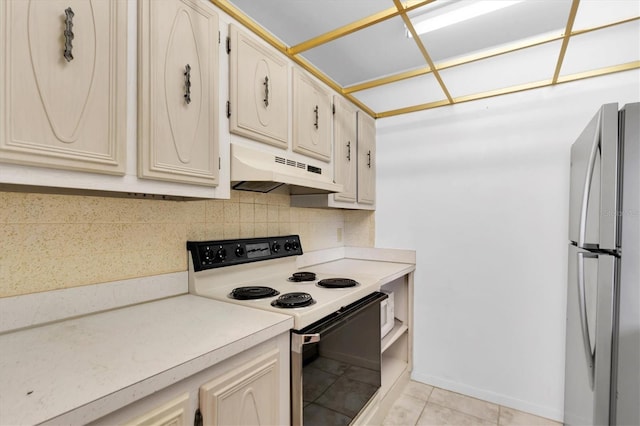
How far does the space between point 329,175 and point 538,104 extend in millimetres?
1452

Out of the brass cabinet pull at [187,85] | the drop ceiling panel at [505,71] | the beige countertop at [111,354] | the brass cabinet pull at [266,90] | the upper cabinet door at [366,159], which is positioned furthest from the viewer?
the upper cabinet door at [366,159]

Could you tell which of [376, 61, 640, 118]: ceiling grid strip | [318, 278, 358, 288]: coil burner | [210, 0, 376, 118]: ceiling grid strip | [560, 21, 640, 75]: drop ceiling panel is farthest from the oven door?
[560, 21, 640, 75]: drop ceiling panel

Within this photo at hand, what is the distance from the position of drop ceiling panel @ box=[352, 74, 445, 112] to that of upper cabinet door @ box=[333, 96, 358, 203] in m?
0.49

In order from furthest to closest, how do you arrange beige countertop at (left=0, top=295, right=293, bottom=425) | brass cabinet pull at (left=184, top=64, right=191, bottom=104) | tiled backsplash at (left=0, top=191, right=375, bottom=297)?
brass cabinet pull at (left=184, top=64, right=191, bottom=104) < tiled backsplash at (left=0, top=191, right=375, bottom=297) < beige countertop at (left=0, top=295, right=293, bottom=425)

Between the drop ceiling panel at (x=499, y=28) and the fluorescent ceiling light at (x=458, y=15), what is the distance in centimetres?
7

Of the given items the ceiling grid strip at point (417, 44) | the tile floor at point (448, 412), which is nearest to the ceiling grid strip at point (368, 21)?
the ceiling grid strip at point (417, 44)

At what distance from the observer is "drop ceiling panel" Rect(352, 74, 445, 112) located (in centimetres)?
240

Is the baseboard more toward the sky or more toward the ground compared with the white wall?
more toward the ground

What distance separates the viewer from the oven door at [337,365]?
1.14 meters

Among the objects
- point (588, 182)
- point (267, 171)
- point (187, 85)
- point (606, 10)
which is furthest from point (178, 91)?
Result: point (606, 10)

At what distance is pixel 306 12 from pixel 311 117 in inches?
23.8

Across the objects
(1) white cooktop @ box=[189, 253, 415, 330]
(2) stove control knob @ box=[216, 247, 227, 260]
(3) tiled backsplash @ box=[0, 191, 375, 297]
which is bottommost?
(1) white cooktop @ box=[189, 253, 415, 330]

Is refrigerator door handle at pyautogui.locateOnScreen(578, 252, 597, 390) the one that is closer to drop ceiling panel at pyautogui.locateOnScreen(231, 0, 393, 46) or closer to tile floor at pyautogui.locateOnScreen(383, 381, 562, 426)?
tile floor at pyautogui.locateOnScreen(383, 381, 562, 426)

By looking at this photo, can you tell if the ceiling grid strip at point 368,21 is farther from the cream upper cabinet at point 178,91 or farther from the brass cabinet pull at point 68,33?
the brass cabinet pull at point 68,33
